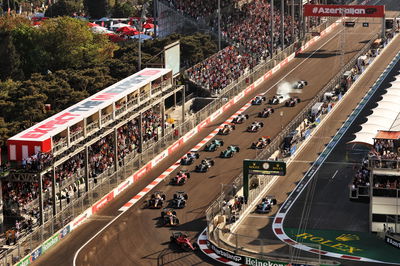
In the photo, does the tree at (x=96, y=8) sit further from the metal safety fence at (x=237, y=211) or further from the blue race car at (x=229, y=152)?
the blue race car at (x=229, y=152)

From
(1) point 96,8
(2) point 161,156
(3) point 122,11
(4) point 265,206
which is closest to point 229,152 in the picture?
(2) point 161,156

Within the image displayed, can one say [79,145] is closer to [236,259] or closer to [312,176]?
[236,259]

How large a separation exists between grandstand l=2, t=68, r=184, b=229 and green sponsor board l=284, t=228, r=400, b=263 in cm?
1587

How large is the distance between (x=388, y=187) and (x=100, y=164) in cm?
2329

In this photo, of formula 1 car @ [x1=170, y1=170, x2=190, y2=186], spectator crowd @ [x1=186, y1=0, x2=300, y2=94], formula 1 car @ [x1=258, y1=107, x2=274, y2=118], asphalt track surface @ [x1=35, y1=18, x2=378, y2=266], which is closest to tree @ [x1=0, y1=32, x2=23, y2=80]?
spectator crowd @ [x1=186, y1=0, x2=300, y2=94]

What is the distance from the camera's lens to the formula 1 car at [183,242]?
6301 cm

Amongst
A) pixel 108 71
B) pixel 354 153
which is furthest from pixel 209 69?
pixel 354 153

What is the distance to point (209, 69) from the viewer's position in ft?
365

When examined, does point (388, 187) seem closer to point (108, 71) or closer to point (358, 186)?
point (358, 186)

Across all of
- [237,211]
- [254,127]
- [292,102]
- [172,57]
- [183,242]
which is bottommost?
[183,242]

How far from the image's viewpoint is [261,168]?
6944cm

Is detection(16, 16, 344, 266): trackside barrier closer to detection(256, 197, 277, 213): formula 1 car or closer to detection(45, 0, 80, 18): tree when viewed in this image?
detection(256, 197, 277, 213): formula 1 car

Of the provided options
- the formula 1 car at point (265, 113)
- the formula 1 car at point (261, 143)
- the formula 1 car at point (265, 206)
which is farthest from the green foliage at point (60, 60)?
the formula 1 car at point (265, 206)

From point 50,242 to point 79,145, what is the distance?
31.0ft
